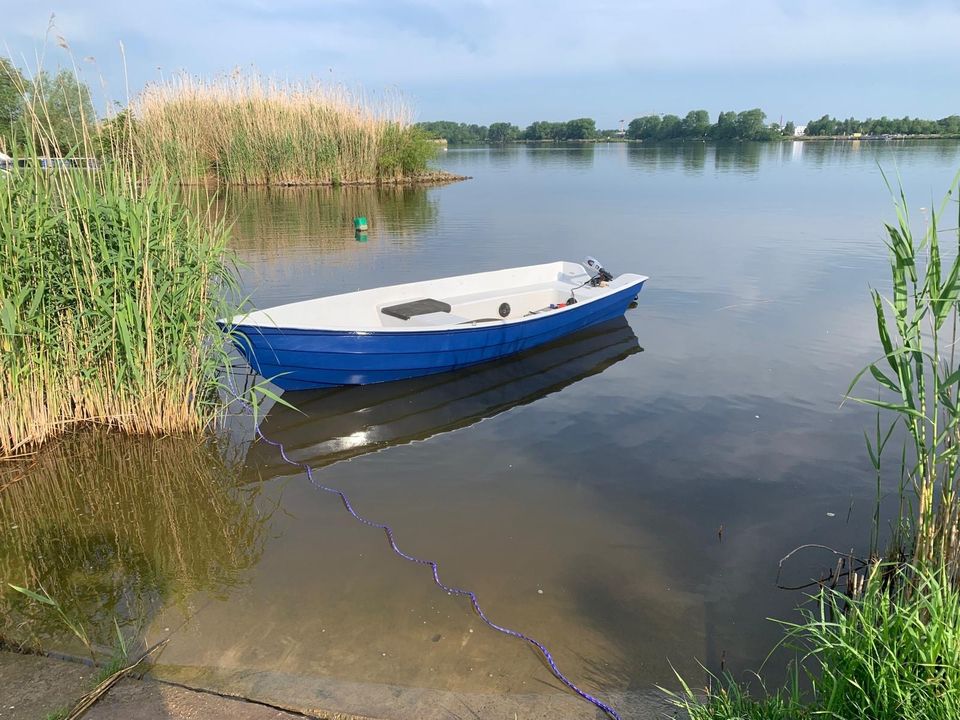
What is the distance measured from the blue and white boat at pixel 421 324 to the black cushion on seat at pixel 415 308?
0.01m

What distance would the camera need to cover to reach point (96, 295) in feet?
14.1

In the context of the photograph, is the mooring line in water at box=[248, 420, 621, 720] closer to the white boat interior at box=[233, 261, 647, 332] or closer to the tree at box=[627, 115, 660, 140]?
the white boat interior at box=[233, 261, 647, 332]

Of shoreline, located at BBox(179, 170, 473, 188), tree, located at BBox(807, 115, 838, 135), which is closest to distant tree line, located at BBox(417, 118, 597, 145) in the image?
tree, located at BBox(807, 115, 838, 135)

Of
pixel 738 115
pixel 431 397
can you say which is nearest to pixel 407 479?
pixel 431 397

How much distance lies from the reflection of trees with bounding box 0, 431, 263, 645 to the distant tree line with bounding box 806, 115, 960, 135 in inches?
3677

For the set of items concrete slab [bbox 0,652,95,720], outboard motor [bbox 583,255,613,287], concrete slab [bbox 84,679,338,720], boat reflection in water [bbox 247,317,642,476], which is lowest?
boat reflection in water [bbox 247,317,642,476]

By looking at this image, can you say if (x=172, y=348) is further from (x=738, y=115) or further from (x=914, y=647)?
(x=738, y=115)

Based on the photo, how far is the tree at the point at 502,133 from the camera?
113562 millimetres

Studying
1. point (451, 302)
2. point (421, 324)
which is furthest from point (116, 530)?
point (451, 302)

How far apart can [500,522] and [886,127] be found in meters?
103

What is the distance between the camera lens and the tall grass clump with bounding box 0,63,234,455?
4.14 meters

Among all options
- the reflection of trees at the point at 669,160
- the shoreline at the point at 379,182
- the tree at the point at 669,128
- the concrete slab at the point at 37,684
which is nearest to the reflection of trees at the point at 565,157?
the reflection of trees at the point at 669,160

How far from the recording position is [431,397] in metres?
6.42

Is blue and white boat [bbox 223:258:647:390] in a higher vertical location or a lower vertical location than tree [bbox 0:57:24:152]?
lower
